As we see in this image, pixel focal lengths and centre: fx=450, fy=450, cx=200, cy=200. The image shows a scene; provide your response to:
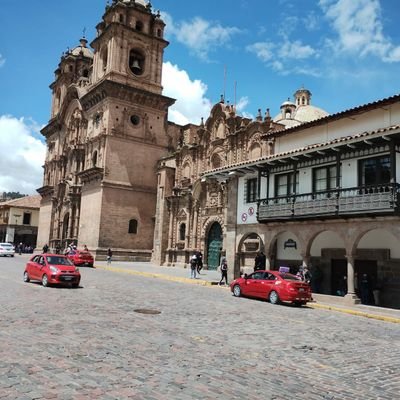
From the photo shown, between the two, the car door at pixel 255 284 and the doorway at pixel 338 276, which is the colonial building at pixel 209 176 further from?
the car door at pixel 255 284

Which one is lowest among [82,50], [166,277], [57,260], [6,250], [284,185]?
[166,277]

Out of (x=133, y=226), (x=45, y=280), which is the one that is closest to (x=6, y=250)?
(x=133, y=226)

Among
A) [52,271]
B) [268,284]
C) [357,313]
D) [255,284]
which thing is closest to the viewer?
[357,313]

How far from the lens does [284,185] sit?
23531mm

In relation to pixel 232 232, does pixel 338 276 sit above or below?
below

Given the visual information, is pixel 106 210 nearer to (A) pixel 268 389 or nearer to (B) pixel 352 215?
(B) pixel 352 215

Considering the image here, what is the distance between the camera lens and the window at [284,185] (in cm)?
2297

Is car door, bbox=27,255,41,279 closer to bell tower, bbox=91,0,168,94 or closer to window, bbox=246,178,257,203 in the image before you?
window, bbox=246,178,257,203

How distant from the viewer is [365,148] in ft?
63.6

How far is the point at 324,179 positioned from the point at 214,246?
17.1m

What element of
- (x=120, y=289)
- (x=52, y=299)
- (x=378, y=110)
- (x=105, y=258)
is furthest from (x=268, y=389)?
(x=105, y=258)

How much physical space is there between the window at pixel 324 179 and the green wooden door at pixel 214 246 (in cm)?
1546

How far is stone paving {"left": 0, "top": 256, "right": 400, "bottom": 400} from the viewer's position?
20.8 feet

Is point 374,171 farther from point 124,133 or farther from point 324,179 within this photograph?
point 124,133
